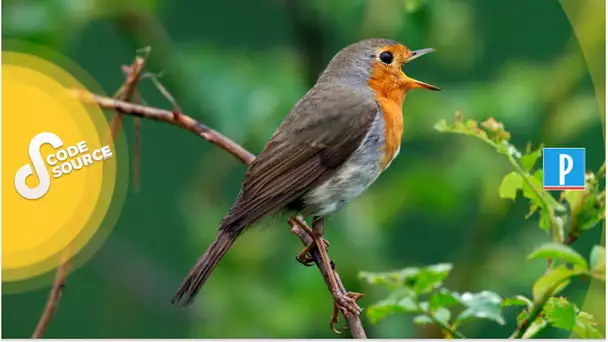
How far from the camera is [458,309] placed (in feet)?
12.0

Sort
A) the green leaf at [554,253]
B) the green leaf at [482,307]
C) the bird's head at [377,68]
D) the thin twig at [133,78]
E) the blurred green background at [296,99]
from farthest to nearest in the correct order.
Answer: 1. the blurred green background at [296,99]
2. the bird's head at [377,68]
3. the thin twig at [133,78]
4. the green leaf at [482,307]
5. the green leaf at [554,253]

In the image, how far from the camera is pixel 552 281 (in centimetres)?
164

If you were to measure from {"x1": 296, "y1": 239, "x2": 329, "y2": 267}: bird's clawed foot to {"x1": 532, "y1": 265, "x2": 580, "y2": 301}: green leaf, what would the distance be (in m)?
1.09

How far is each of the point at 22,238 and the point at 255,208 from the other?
0.88m

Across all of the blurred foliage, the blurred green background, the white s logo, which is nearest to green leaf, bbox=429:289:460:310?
the blurred foliage

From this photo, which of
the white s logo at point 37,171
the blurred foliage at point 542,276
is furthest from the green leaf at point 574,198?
the white s logo at point 37,171

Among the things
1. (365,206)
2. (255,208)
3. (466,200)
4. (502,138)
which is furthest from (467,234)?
(502,138)

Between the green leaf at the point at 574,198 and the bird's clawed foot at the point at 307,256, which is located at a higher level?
the green leaf at the point at 574,198

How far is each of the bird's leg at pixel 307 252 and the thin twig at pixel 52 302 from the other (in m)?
0.70

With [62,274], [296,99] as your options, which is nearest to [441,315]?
[62,274]

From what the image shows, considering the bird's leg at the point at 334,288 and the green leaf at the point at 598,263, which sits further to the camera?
the bird's leg at the point at 334,288

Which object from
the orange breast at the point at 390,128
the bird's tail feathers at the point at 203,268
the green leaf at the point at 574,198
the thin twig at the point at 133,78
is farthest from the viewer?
the orange breast at the point at 390,128

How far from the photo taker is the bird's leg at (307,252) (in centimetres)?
270

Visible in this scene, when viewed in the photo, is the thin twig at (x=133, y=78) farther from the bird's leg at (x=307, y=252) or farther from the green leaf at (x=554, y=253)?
the green leaf at (x=554, y=253)
